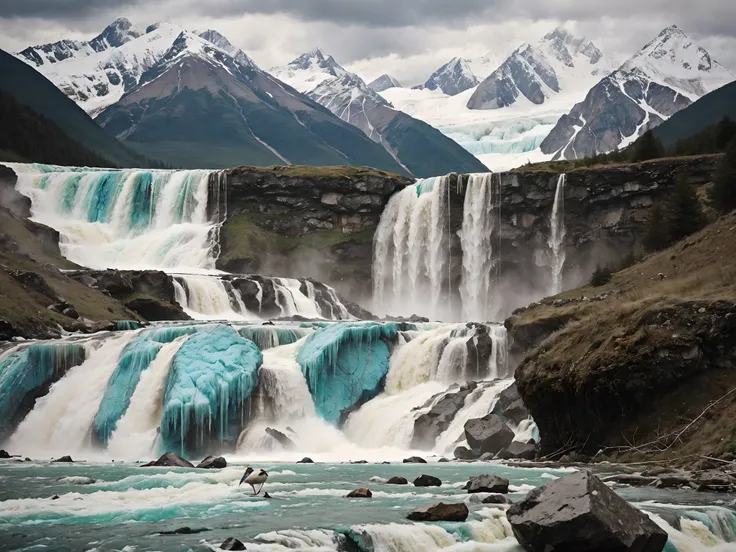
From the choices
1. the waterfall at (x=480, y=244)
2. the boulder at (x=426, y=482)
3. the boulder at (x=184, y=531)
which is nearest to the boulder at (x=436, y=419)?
the boulder at (x=426, y=482)

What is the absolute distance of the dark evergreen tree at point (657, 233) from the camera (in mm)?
87125

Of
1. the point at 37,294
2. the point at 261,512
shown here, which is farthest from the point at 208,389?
the point at 261,512

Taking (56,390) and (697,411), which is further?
(56,390)

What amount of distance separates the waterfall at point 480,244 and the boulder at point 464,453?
231 feet

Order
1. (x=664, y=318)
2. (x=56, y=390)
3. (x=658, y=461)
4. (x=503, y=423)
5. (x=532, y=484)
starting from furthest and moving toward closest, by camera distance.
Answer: (x=56, y=390) → (x=503, y=423) → (x=664, y=318) → (x=658, y=461) → (x=532, y=484)

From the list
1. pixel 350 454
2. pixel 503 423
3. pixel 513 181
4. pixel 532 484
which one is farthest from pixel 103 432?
pixel 513 181

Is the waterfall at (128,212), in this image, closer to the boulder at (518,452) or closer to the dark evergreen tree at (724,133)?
the dark evergreen tree at (724,133)

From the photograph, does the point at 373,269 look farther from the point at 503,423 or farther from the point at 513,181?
the point at 503,423

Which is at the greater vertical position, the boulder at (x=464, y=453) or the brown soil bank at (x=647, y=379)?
the brown soil bank at (x=647, y=379)

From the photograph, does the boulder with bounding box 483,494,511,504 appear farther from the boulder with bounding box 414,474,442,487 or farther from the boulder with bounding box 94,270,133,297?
the boulder with bounding box 94,270,133,297

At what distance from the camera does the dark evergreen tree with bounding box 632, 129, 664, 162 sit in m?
118

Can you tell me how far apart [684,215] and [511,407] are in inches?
1413

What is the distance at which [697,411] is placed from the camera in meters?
39.0

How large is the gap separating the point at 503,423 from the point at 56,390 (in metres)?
28.7
